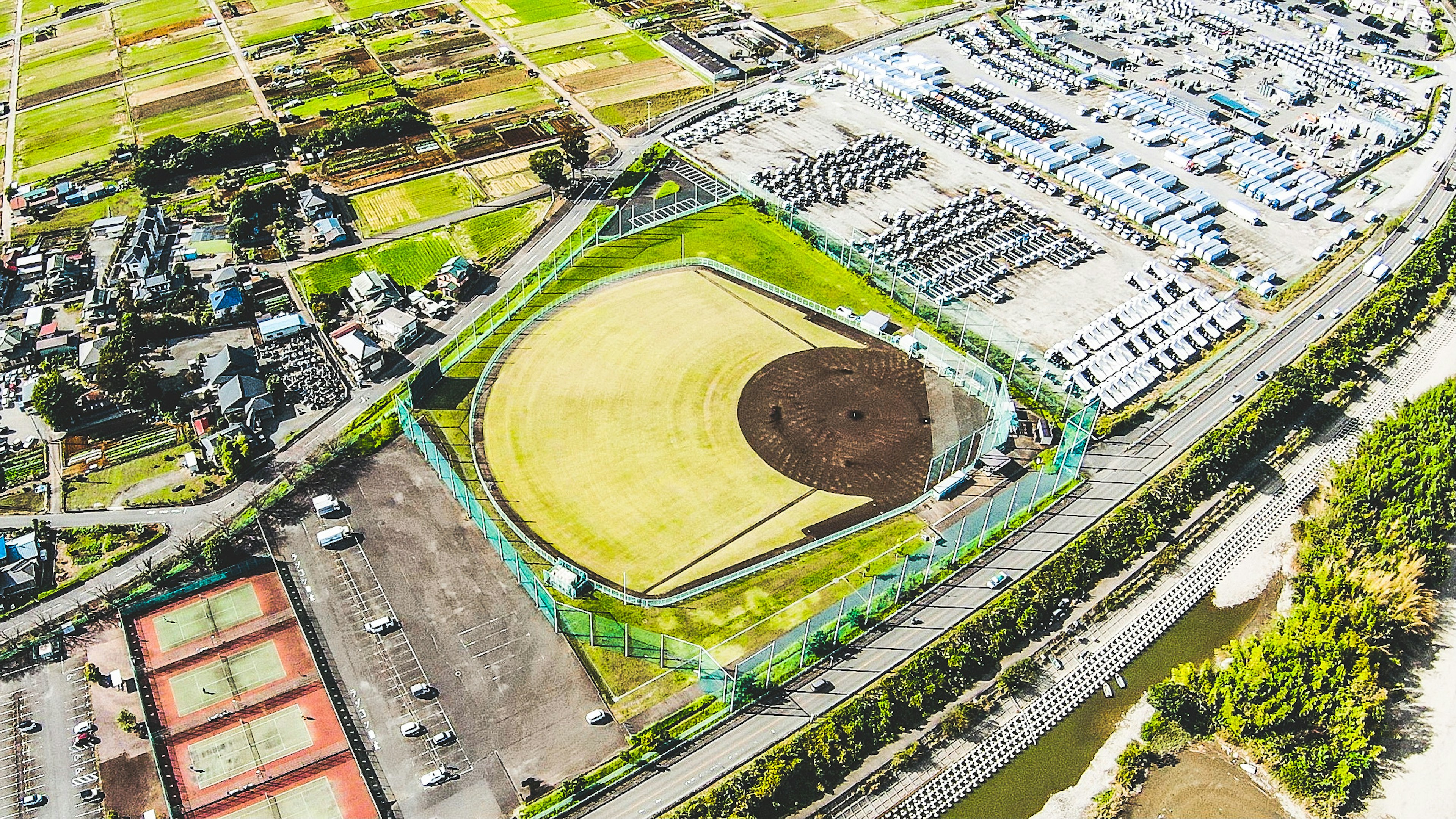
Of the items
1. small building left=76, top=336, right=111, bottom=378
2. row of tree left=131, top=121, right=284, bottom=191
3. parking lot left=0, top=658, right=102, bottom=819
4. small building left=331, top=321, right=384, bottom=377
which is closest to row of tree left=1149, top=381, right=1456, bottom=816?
parking lot left=0, top=658, right=102, bottom=819

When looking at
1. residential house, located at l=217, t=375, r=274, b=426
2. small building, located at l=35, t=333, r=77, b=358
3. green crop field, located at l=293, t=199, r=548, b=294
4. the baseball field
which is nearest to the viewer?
the baseball field

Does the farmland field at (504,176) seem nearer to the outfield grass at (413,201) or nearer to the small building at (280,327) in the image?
the outfield grass at (413,201)

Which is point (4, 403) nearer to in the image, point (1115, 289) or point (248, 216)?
point (248, 216)

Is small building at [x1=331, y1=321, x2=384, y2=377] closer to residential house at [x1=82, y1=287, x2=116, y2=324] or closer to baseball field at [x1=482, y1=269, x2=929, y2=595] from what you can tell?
baseball field at [x1=482, y1=269, x2=929, y2=595]

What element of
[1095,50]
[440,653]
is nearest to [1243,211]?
[1095,50]

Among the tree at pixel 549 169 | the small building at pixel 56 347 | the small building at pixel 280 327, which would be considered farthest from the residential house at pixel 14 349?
the tree at pixel 549 169

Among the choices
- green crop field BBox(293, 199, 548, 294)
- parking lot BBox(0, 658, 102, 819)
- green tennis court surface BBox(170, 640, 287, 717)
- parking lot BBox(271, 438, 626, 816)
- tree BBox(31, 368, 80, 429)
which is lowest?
parking lot BBox(0, 658, 102, 819)

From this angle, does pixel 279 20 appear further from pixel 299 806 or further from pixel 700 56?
pixel 299 806
